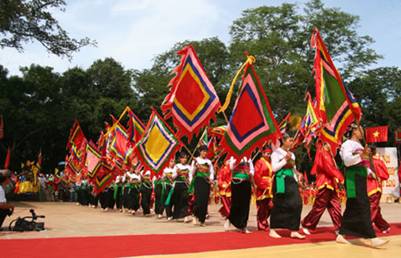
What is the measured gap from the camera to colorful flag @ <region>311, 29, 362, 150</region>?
24.3 ft

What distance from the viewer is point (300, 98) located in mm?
33594

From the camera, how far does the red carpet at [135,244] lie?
20.2ft

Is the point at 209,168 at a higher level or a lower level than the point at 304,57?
lower

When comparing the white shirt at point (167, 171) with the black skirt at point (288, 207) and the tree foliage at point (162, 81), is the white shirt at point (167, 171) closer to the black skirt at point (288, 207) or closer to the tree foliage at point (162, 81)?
the black skirt at point (288, 207)

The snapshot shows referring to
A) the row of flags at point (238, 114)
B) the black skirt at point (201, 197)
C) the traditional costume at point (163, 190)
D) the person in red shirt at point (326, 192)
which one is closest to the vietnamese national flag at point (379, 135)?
the row of flags at point (238, 114)

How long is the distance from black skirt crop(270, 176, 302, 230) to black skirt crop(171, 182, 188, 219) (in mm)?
4703

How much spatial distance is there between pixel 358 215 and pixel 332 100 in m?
1.73

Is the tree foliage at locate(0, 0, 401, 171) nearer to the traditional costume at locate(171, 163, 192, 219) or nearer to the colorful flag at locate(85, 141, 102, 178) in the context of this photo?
the colorful flag at locate(85, 141, 102, 178)

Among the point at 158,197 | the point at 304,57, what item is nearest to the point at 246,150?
the point at 158,197

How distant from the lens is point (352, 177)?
705 cm

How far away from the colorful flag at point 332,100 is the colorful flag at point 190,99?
2991 millimetres

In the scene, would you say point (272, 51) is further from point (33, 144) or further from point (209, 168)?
point (209, 168)

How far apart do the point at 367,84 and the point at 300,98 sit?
31.9ft

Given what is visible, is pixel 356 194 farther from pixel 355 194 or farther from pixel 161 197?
pixel 161 197
